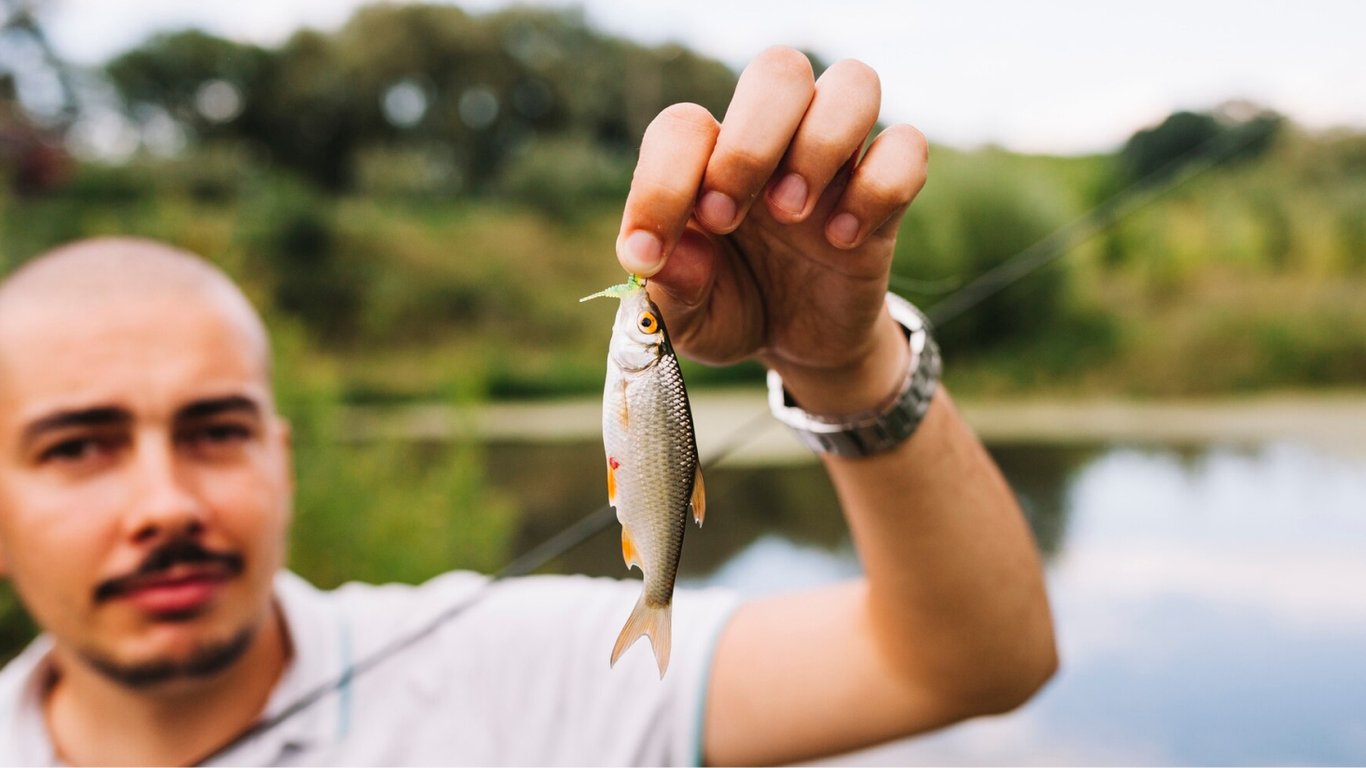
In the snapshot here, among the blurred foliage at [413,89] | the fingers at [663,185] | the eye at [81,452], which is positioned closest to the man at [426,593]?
the eye at [81,452]

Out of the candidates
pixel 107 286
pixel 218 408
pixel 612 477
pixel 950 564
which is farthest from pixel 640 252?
pixel 107 286

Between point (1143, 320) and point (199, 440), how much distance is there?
174 inches

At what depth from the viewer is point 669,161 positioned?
2.23ft

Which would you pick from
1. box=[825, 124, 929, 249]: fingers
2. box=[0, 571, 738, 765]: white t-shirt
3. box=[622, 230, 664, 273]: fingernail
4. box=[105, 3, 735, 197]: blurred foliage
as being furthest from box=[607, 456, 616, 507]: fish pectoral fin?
box=[105, 3, 735, 197]: blurred foliage

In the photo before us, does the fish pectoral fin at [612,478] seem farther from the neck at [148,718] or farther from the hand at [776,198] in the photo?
the neck at [148,718]

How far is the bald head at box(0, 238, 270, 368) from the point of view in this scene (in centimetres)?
128

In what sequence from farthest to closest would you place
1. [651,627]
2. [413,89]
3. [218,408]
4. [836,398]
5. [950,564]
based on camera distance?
[413,89] < [218,408] < [950,564] < [836,398] < [651,627]

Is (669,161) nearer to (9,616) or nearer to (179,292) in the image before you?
(179,292)

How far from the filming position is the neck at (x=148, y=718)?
1242mm

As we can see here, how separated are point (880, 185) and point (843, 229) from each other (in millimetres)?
44

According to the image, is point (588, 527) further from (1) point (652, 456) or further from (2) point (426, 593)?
(1) point (652, 456)

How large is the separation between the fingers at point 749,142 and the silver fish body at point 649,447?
0.11 meters

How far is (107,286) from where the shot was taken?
1.30 meters

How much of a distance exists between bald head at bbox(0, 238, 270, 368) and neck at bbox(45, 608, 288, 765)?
44 cm
